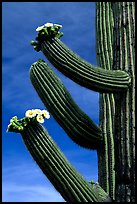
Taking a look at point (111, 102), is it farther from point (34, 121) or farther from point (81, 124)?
point (34, 121)

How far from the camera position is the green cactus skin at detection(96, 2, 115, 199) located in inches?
210

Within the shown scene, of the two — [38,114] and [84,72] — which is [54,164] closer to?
[38,114]

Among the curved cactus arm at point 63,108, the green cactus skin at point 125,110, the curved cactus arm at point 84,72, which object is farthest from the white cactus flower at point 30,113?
the green cactus skin at point 125,110

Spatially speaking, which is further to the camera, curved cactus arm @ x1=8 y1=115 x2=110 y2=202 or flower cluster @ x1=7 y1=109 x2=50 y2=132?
flower cluster @ x1=7 y1=109 x2=50 y2=132

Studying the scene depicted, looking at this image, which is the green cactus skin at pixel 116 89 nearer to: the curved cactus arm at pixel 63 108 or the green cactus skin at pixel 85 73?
the green cactus skin at pixel 85 73

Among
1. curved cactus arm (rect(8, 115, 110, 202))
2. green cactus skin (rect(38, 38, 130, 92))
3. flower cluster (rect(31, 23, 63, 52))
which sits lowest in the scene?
curved cactus arm (rect(8, 115, 110, 202))

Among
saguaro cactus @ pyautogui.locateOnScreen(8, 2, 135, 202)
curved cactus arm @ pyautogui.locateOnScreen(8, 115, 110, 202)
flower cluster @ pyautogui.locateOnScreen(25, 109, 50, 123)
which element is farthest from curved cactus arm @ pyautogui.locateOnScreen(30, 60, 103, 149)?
curved cactus arm @ pyautogui.locateOnScreen(8, 115, 110, 202)

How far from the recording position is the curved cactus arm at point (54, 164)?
187 inches

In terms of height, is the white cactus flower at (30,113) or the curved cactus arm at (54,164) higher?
the white cactus flower at (30,113)

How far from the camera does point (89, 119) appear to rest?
17.1 ft

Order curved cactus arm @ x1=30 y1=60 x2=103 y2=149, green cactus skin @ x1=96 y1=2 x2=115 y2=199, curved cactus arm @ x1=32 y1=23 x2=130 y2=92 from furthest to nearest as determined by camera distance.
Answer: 1. green cactus skin @ x1=96 y1=2 x2=115 y2=199
2. curved cactus arm @ x1=30 y1=60 x2=103 y2=149
3. curved cactus arm @ x1=32 y1=23 x2=130 y2=92

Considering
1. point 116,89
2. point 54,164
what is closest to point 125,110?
point 116,89

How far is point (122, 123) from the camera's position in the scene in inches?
194

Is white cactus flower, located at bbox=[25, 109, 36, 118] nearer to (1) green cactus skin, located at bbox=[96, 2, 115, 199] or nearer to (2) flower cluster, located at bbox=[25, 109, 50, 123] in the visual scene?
(2) flower cluster, located at bbox=[25, 109, 50, 123]
